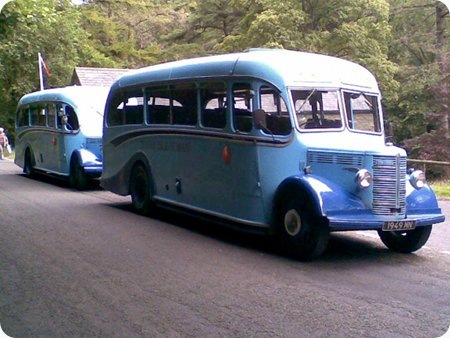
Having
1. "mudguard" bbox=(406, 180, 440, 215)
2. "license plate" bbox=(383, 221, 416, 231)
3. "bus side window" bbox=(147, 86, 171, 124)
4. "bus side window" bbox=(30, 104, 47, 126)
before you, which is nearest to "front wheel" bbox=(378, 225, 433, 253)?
"mudguard" bbox=(406, 180, 440, 215)

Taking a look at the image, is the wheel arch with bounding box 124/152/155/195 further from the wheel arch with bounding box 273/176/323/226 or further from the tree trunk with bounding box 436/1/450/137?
the tree trunk with bounding box 436/1/450/137

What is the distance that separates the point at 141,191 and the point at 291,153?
16.9 ft

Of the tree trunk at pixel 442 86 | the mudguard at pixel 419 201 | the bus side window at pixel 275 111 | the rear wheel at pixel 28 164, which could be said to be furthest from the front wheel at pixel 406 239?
the tree trunk at pixel 442 86

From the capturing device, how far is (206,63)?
1151 cm

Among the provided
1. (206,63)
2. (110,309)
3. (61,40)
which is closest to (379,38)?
(61,40)

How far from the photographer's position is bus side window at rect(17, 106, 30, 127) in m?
23.9

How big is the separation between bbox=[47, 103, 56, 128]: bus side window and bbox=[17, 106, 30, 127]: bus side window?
8.82 feet

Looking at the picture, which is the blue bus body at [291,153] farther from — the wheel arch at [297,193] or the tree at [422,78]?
the tree at [422,78]

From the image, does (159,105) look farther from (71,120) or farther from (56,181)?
(56,181)

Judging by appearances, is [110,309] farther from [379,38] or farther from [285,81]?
[379,38]

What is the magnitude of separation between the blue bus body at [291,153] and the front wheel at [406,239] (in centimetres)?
1

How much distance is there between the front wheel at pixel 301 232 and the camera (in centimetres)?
911

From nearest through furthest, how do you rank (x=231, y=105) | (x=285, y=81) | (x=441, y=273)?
(x=441, y=273), (x=285, y=81), (x=231, y=105)

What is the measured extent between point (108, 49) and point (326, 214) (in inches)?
1628
